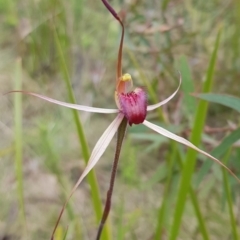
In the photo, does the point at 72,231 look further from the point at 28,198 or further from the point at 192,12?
the point at 192,12

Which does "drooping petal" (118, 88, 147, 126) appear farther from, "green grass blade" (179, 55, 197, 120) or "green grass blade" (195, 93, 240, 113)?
"green grass blade" (179, 55, 197, 120)

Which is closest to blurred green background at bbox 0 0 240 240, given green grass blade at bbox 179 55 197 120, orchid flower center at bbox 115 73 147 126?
green grass blade at bbox 179 55 197 120

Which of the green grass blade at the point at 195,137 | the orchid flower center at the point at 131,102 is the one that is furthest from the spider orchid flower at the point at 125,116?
the green grass blade at the point at 195,137

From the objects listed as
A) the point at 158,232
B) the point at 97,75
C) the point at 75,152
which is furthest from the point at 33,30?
the point at 158,232

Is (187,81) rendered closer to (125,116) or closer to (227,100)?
(227,100)

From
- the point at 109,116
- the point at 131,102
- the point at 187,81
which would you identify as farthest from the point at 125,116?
the point at 109,116

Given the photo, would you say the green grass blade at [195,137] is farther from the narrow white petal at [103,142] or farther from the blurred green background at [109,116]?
the narrow white petal at [103,142]

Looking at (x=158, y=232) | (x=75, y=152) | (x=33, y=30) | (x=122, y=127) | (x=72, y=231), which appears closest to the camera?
(x=122, y=127)
